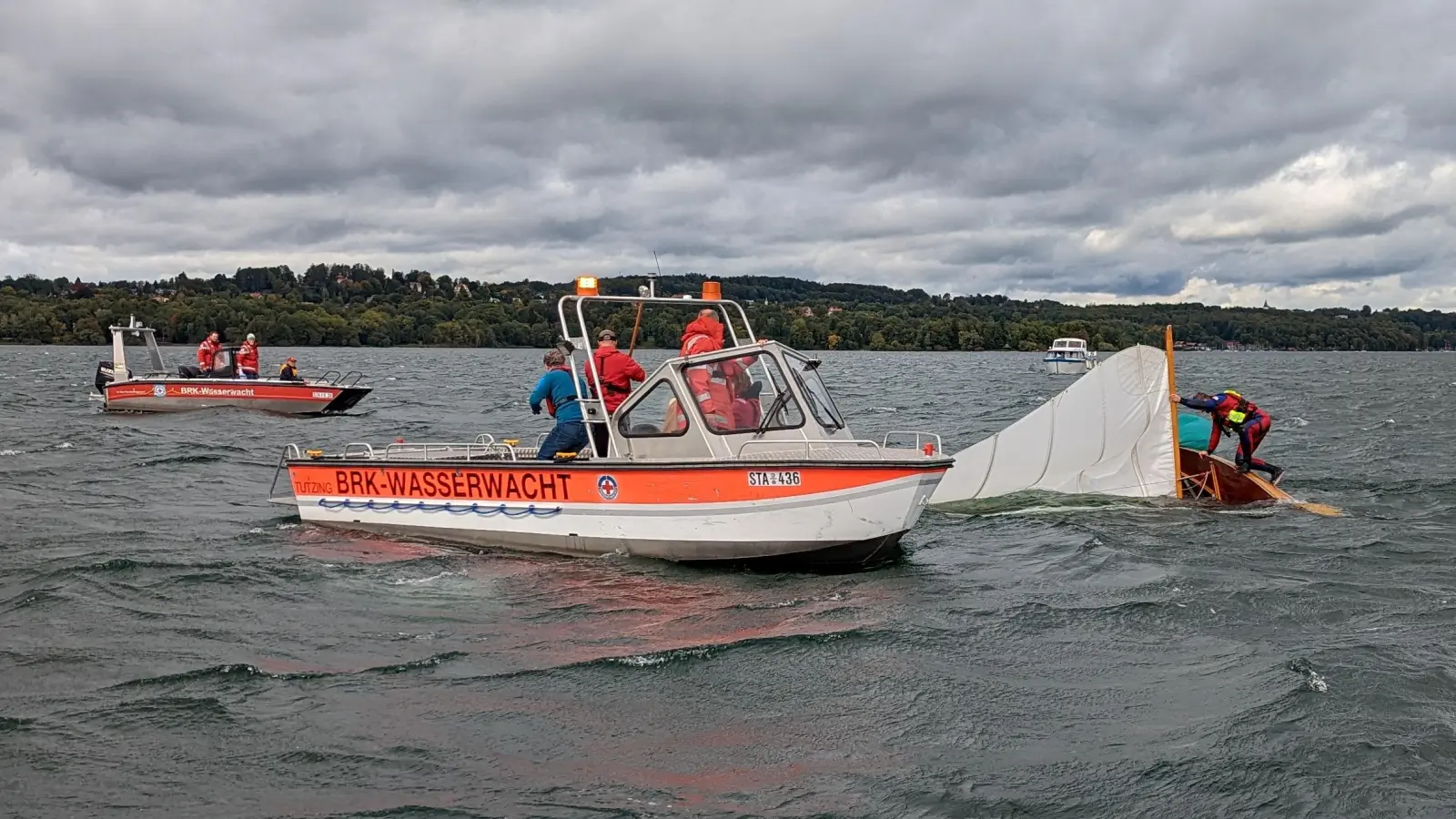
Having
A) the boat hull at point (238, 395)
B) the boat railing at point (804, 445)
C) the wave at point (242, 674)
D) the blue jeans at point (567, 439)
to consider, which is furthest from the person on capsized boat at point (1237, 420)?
the boat hull at point (238, 395)

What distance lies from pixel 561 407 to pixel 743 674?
513 cm

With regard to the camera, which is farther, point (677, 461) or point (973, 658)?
point (677, 461)

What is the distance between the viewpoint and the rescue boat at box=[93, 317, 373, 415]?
34.1 metres

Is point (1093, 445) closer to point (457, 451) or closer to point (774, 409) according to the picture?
point (774, 409)

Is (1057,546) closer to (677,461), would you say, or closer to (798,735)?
(677,461)

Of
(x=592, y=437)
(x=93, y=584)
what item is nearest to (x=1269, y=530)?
(x=592, y=437)

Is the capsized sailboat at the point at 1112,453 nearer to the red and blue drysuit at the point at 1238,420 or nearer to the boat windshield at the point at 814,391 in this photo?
the red and blue drysuit at the point at 1238,420

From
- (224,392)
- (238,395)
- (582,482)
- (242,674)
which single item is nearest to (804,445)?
(582,482)

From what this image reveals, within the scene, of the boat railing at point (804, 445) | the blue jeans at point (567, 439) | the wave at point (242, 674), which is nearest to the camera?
the wave at point (242, 674)

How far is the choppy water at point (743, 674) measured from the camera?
A: 20.9ft

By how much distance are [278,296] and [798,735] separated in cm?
18596

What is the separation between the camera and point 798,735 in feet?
23.4

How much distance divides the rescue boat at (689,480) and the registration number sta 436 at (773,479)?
0.01m

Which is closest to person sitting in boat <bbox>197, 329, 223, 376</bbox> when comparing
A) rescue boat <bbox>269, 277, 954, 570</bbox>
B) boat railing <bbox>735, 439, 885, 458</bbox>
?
rescue boat <bbox>269, 277, 954, 570</bbox>
